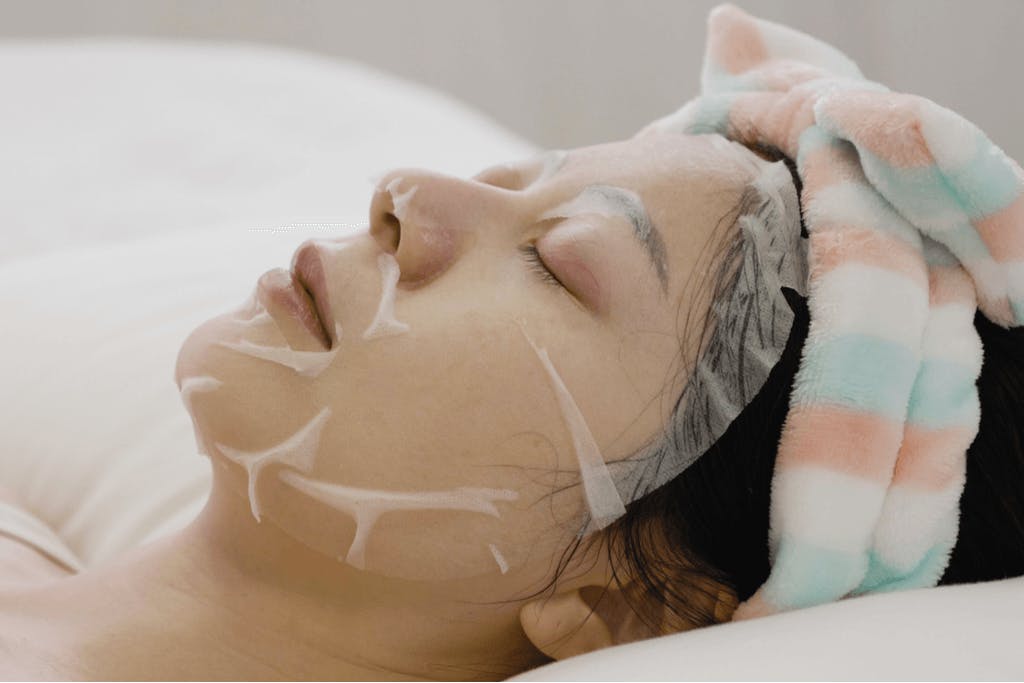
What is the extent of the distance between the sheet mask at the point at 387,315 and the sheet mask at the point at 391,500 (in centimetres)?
12

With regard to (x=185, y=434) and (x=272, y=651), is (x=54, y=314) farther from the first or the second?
(x=272, y=651)

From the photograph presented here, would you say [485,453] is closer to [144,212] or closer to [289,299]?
[289,299]

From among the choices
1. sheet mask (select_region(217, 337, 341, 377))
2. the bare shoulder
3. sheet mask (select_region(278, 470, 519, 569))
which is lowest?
the bare shoulder

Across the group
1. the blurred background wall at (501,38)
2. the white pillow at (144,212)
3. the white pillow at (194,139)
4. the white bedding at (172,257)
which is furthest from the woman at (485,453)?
the blurred background wall at (501,38)

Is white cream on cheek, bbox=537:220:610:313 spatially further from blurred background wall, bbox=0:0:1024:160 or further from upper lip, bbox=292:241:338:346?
blurred background wall, bbox=0:0:1024:160

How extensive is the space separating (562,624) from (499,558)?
0.09 m

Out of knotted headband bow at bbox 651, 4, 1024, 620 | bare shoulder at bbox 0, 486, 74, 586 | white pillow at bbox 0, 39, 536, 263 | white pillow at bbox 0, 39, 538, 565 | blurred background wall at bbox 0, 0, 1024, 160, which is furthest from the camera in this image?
blurred background wall at bbox 0, 0, 1024, 160

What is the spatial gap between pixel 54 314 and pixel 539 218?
772 millimetres

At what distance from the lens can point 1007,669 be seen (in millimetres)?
724

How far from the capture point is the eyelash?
89 centimetres

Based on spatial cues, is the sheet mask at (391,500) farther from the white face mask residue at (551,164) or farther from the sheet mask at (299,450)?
the white face mask residue at (551,164)

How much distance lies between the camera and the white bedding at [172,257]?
2.57 ft

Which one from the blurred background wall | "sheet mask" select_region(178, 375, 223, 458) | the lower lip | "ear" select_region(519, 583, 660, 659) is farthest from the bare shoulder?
the blurred background wall

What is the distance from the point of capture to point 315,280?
2.99 ft
